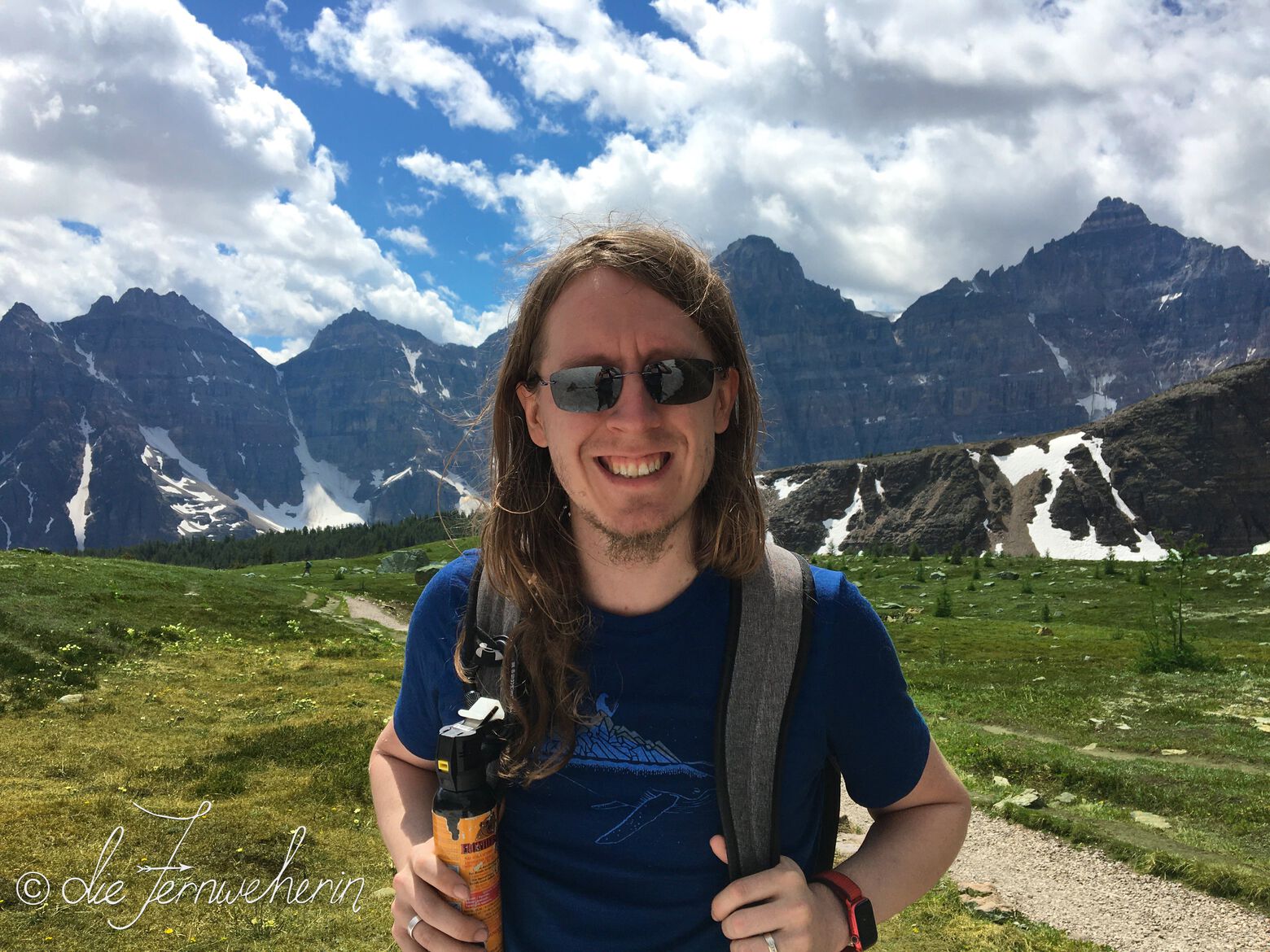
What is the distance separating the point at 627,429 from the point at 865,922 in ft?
6.74

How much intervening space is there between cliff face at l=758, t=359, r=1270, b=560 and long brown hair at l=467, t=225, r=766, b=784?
161794 mm

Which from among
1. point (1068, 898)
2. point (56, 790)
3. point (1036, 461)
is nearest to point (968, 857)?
point (1068, 898)

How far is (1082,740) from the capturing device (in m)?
19.7

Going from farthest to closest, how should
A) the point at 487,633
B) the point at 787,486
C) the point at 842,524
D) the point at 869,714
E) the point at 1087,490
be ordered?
1. the point at 787,486
2. the point at 842,524
3. the point at 1087,490
4. the point at 487,633
5. the point at 869,714

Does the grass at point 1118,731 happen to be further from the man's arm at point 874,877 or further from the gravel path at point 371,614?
the gravel path at point 371,614

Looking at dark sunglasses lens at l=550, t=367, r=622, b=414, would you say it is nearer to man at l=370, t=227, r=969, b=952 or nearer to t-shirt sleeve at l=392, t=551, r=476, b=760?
man at l=370, t=227, r=969, b=952

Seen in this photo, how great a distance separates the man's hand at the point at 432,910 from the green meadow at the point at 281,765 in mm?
1758

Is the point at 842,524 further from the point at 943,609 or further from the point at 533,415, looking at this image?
the point at 533,415

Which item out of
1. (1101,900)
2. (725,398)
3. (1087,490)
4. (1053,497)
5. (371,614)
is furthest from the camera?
(1087,490)

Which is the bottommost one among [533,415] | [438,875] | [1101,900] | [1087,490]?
[1101,900]

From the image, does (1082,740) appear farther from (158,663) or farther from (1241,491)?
(1241,491)

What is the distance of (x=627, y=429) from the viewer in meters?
3.03

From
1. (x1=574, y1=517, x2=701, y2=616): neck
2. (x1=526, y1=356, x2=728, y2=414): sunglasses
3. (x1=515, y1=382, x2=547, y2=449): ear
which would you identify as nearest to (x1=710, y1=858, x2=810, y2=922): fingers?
(x1=574, y1=517, x2=701, y2=616): neck

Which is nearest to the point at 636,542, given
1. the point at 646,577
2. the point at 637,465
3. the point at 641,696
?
the point at 646,577
